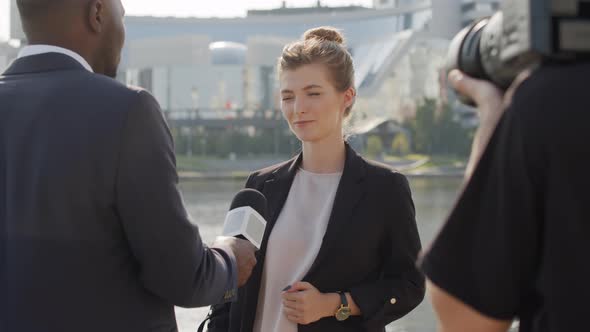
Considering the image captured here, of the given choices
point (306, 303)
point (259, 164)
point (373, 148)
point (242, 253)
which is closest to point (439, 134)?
point (373, 148)

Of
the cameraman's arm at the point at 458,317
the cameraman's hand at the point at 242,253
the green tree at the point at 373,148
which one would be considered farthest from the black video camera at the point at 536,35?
the green tree at the point at 373,148

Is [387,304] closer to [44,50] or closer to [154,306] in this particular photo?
[154,306]

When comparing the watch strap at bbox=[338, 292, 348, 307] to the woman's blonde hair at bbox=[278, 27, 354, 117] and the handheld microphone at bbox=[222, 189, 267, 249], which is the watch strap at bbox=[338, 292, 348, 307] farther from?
the woman's blonde hair at bbox=[278, 27, 354, 117]

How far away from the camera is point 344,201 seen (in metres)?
2.21

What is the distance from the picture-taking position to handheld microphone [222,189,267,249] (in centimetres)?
186

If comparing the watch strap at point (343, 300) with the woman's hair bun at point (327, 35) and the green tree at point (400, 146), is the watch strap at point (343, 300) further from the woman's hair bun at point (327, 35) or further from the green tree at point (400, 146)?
the green tree at point (400, 146)

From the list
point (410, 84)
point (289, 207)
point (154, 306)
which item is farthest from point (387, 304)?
point (410, 84)

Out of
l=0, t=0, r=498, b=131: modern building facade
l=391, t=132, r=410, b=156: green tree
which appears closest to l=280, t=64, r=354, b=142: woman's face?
l=391, t=132, r=410, b=156: green tree

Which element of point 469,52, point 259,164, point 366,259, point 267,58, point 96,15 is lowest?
point 259,164

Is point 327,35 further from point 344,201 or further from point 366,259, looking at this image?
point 366,259

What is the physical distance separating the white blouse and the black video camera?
44.6 inches

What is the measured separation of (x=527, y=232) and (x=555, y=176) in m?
0.09

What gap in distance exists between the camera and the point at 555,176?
1.05 m

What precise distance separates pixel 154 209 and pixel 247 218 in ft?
1.22
